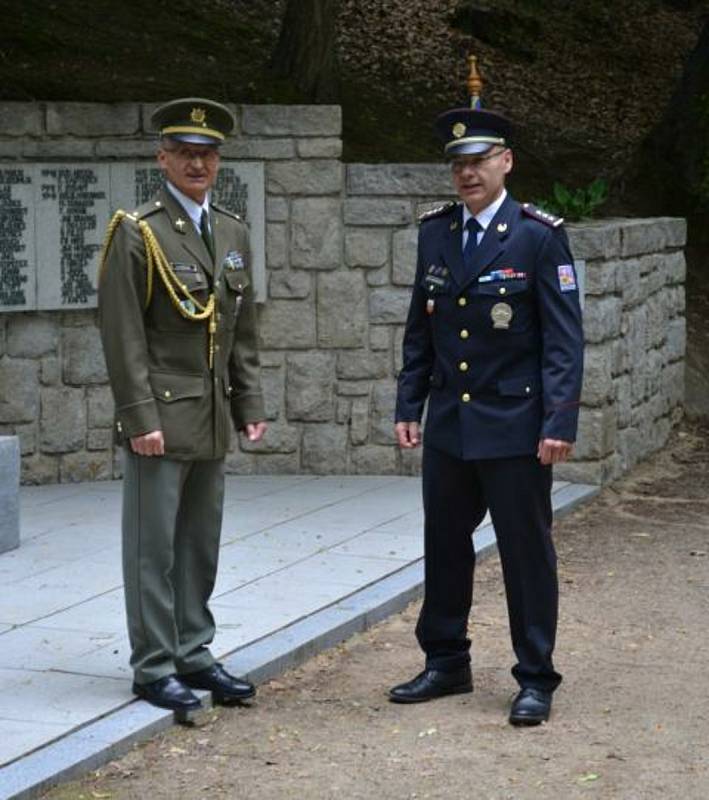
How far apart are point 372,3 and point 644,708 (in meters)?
16.2

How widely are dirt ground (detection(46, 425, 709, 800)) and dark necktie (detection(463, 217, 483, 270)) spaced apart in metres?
1.61

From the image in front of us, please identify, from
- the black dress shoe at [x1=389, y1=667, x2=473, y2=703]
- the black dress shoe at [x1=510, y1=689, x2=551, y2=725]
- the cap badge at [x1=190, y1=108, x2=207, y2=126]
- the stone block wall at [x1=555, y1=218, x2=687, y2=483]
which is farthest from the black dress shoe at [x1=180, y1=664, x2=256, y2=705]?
the stone block wall at [x1=555, y1=218, x2=687, y2=483]

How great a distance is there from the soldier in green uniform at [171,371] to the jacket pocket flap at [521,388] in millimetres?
987

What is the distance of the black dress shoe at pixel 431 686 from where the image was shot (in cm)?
641

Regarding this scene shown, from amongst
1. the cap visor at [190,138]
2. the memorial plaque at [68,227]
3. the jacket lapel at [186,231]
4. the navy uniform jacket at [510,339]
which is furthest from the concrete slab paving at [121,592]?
the cap visor at [190,138]

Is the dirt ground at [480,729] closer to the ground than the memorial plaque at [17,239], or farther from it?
closer to the ground

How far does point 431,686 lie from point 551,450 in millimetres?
1062

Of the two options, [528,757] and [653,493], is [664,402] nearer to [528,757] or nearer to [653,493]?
[653,493]

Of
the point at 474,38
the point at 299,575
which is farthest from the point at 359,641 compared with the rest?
the point at 474,38

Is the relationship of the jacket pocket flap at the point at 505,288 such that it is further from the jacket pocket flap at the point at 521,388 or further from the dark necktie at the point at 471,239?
the jacket pocket flap at the point at 521,388

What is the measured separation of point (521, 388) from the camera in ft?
20.0

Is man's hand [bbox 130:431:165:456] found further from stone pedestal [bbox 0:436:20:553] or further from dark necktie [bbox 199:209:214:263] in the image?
stone pedestal [bbox 0:436:20:553]

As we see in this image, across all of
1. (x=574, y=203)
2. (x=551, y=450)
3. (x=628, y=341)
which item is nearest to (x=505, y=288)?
(x=551, y=450)

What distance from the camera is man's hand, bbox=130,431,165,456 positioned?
232 inches
